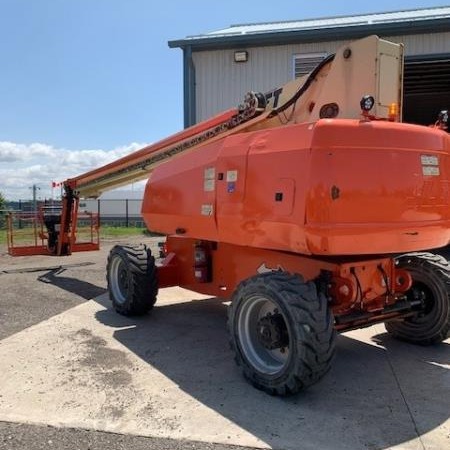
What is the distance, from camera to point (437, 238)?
4.69 meters

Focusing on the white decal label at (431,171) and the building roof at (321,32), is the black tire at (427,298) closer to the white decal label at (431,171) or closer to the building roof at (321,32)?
the white decal label at (431,171)

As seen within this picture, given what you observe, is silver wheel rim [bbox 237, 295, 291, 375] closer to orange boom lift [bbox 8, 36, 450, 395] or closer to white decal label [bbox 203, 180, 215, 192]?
orange boom lift [bbox 8, 36, 450, 395]

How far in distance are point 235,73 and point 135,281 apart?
746 centimetres

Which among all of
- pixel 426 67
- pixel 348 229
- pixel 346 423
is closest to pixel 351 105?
pixel 348 229

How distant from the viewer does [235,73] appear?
12.7m

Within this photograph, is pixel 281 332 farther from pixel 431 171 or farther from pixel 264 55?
pixel 264 55

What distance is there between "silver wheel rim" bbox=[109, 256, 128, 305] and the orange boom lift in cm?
144

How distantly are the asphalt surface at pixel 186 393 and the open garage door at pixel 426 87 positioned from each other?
821 cm

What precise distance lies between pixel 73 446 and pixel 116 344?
2338 millimetres

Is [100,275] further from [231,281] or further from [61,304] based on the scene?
[231,281]

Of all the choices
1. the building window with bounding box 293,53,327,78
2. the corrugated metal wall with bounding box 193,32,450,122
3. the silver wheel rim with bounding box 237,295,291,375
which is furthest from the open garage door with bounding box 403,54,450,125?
the silver wheel rim with bounding box 237,295,291,375

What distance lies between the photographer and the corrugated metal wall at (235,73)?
1255 centimetres

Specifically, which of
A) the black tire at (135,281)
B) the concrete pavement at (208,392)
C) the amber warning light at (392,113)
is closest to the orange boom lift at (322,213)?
the amber warning light at (392,113)

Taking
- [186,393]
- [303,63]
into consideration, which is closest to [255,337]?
[186,393]
